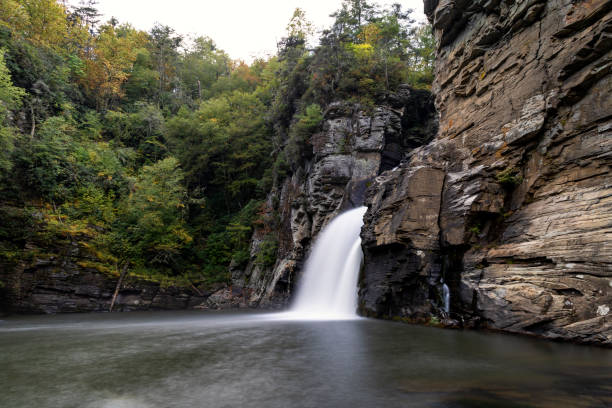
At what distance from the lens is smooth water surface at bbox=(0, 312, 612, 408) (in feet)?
12.4

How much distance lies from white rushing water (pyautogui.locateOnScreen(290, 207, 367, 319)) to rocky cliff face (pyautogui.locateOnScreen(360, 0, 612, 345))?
130 centimetres

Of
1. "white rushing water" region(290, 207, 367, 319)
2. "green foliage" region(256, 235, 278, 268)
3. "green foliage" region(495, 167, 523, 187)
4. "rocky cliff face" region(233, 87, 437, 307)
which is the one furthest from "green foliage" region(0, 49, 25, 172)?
"green foliage" region(495, 167, 523, 187)

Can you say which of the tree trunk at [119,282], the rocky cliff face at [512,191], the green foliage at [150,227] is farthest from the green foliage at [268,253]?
the rocky cliff face at [512,191]

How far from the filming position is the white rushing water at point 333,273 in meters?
13.7

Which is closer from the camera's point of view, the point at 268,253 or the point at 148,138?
the point at 268,253

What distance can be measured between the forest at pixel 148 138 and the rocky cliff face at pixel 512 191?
9370 mm

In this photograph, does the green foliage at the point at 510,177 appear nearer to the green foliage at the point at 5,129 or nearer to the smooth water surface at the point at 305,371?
the smooth water surface at the point at 305,371

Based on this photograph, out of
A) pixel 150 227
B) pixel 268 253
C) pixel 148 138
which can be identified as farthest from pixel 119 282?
pixel 148 138

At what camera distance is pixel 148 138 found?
29.5 m

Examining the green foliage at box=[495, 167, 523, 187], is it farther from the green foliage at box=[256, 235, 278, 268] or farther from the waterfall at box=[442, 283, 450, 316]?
the green foliage at box=[256, 235, 278, 268]

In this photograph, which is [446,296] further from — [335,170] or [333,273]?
[335,170]

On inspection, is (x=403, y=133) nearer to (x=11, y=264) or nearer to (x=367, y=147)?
(x=367, y=147)

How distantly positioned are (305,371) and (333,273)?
389 inches

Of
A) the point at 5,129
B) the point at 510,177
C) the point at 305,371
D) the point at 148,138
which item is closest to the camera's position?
the point at 305,371
